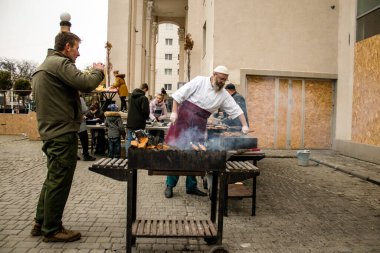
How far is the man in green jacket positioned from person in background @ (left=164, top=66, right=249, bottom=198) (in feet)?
4.76

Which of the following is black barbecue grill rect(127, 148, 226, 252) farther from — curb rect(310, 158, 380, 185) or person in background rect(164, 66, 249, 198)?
curb rect(310, 158, 380, 185)

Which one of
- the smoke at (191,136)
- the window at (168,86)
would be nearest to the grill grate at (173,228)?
the smoke at (191,136)

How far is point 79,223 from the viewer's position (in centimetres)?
438

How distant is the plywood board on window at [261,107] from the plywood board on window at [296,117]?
2.55 ft

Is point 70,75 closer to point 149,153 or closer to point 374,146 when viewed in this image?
point 149,153

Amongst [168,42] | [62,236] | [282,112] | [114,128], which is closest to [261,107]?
[282,112]

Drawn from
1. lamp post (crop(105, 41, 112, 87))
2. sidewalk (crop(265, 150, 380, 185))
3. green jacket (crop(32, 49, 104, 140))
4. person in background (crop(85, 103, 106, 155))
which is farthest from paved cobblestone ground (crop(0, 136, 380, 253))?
lamp post (crop(105, 41, 112, 87))

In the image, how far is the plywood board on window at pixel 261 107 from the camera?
1285cm

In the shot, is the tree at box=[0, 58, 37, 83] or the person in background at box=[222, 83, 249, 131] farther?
the tree at box=[0, 58, 37, 83]

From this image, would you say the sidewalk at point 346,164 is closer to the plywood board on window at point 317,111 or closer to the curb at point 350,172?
the curb at point 350,172

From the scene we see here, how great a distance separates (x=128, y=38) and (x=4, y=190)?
1371 centimetres

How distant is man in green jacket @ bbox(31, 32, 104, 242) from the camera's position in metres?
3.61

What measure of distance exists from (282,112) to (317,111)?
1.38 metres

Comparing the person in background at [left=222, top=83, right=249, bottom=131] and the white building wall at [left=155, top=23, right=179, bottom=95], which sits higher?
the white building wall at [left=155, top=23, right=179, bottom=95]
